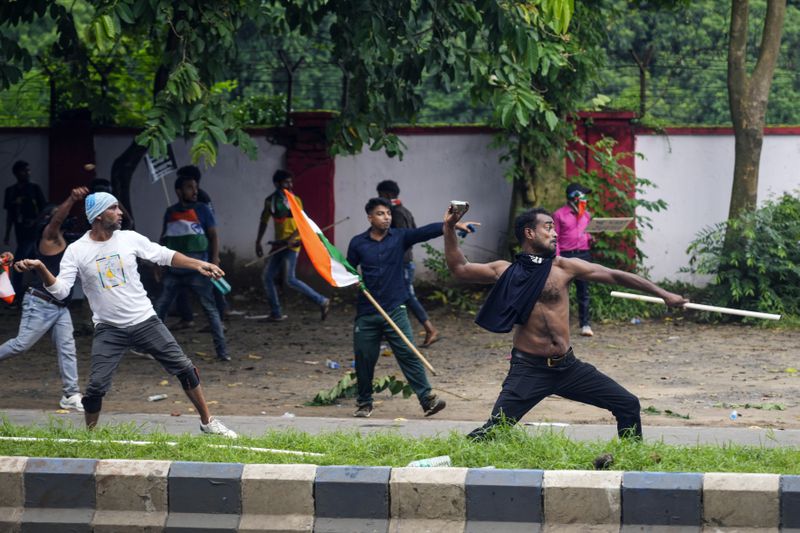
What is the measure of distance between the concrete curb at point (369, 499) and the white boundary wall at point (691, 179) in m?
9.69

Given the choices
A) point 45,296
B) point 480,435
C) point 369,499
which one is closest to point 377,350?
point 480,435

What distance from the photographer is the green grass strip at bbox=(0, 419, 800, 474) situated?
648cm

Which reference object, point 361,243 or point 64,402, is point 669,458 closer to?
point 361,243

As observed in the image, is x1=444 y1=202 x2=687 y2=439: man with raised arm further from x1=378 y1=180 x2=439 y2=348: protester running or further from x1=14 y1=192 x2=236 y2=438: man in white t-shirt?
x1=378 y1=180 x2=439 y2=348: protester running

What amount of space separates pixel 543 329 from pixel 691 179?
30.5 feet

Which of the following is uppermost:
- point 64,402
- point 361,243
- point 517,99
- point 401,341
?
point 517,99

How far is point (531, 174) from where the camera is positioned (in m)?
15.1

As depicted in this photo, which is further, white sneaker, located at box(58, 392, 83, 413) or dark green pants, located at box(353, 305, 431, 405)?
white sneaker, located at box(58, 392, 83, 413)

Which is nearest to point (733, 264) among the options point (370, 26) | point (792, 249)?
point (792, 249)

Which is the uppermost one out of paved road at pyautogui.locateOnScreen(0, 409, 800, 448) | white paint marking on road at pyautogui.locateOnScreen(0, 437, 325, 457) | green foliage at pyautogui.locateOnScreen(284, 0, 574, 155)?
green foliage at pyautogui.locateOnScreen(284, 0, 574, 155)

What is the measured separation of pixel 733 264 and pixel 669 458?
7814mm

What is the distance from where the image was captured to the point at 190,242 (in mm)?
11867

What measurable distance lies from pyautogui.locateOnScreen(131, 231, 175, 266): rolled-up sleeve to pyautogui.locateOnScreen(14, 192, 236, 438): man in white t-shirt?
0.13ft

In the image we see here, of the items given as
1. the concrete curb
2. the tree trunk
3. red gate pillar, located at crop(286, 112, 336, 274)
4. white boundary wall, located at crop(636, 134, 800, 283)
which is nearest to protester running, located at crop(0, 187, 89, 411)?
the concrete curb
